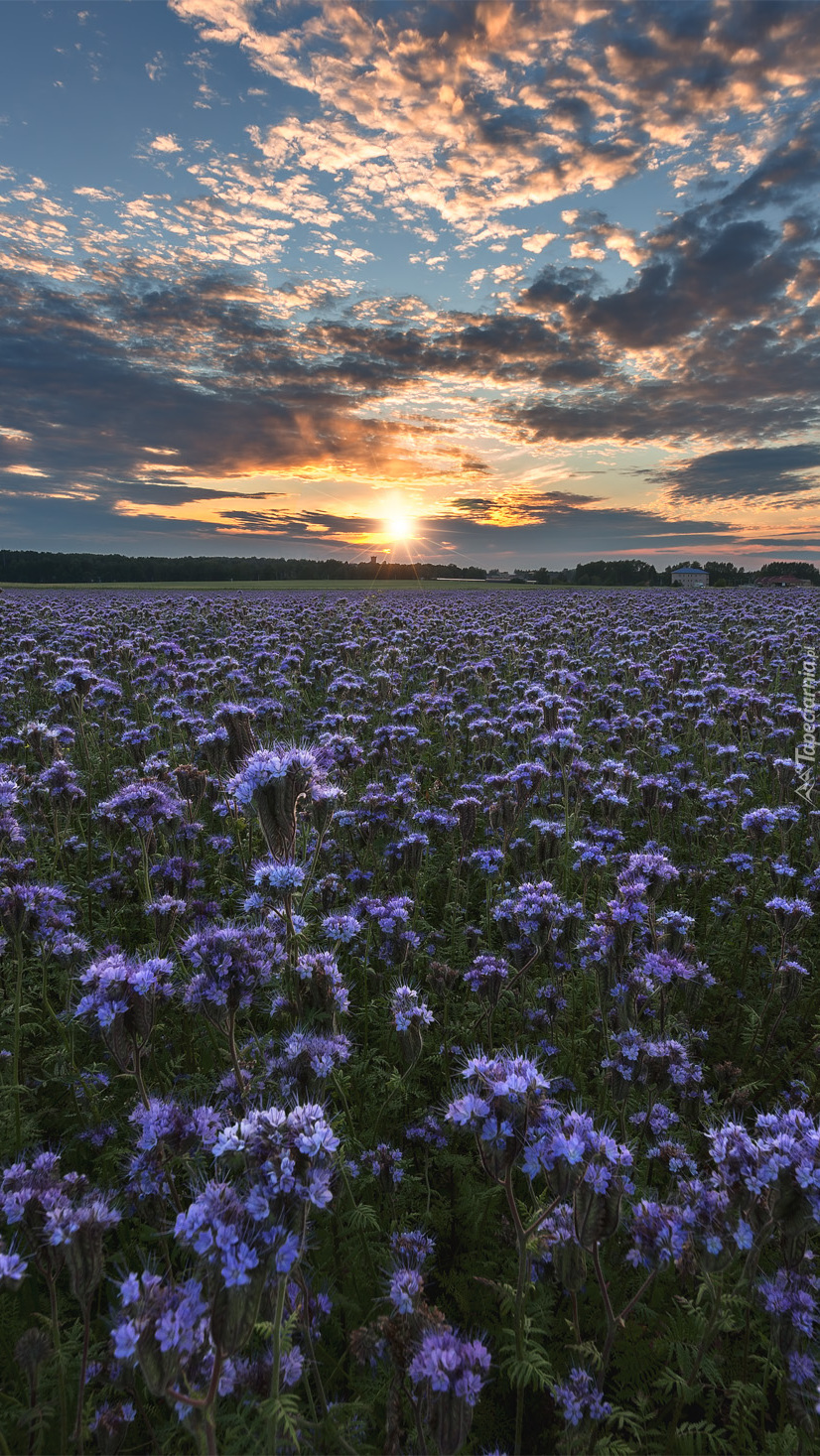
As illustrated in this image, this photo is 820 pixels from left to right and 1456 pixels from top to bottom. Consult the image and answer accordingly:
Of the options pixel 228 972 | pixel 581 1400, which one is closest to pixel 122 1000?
pixel 228 972

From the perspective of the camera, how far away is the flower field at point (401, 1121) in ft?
7.70

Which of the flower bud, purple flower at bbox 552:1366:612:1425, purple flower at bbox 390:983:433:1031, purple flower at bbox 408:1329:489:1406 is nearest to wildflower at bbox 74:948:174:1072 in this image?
purple flower at bbox 390:983:433:1031

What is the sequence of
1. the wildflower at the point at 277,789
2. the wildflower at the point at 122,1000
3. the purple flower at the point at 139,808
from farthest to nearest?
the purple flower at the point at 139,808
the wildflower at the point at 277,789
the wildflower at the point at 122,1000

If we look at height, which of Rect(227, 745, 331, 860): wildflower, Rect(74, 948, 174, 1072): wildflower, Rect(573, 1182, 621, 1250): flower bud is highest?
Rect(227, 745, 331, 860): wildflower

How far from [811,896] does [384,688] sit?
7.68 metres

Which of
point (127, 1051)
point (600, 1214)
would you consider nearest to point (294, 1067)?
point (127, 1051)

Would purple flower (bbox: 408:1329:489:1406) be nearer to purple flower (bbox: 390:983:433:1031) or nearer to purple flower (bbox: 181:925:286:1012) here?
purple flower (bbox: 181:925:286:1012)

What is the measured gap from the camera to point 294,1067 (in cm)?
319

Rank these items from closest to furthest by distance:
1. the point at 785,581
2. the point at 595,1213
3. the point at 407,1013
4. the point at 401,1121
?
the point at 595,1213 → the point at 407,1013 → the point at 401,1121 → the point at 785,581

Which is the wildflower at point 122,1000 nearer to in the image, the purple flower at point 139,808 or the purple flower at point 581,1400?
the purple flower at point 581,1400

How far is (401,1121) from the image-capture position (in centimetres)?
468

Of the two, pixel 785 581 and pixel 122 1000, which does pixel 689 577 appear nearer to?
pixel 785 581

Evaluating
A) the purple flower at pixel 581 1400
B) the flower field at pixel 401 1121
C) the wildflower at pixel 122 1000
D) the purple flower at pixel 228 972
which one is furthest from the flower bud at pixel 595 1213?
the wildflower at pixel 122 1000

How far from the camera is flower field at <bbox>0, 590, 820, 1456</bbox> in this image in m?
2.35
